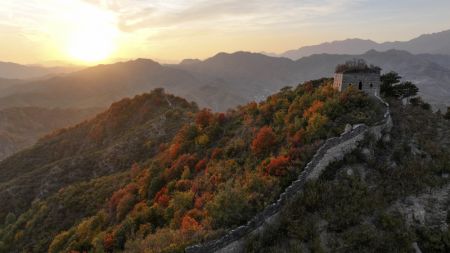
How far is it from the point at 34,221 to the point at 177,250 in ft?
137

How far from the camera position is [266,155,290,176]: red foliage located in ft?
77.9

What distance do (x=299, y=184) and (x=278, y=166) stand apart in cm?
268

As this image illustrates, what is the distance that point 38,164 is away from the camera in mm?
84500

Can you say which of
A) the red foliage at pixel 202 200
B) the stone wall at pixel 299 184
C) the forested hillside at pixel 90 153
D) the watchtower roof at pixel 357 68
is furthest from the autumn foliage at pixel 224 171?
the forested hillside at pixel 90 153

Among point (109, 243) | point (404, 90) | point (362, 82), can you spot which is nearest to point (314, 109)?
point (362, 82)

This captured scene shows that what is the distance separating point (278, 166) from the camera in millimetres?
24156

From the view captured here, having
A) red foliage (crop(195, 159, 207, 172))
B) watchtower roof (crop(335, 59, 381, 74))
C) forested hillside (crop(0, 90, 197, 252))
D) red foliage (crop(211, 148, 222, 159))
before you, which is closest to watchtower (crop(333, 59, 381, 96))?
watchtower roof (crop(335, 59, 381, 74))

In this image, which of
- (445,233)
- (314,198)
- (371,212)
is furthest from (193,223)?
(445,233)

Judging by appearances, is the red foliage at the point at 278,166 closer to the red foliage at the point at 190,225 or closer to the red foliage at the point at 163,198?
the red foliage at the point at 190,225

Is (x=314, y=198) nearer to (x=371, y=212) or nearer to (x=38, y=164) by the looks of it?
(x=371, y=212)

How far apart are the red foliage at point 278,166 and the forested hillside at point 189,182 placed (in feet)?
0.22

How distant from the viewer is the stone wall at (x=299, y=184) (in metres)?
18.7

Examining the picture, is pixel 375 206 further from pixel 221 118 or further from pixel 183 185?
pixel 221 118

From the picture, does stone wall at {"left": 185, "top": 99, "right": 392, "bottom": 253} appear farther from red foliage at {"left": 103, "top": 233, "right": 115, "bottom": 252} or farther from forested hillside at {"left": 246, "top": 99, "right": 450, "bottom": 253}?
red foliage at {"left": 103, "top": 233, "right": 115, "bottom": 252}
